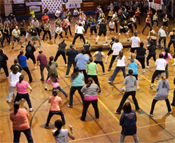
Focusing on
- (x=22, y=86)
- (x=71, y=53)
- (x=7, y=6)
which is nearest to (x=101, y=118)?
(x=22, y=86)

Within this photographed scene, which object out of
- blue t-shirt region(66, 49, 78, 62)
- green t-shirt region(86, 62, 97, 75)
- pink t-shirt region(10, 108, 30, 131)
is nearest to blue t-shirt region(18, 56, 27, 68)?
blue t-shirt region(66, 49, 78, 62)

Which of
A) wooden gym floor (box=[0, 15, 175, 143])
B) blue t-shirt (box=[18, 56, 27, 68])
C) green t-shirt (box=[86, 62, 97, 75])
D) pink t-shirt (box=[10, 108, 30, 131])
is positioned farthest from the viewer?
blue t-shirt (box=[18, 56, 27, 68])

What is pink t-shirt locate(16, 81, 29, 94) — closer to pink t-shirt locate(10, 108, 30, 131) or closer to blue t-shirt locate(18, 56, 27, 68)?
pink t-shirt locate(10, 108, 30, 131)

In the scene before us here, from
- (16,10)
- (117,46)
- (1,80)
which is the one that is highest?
(16,10)

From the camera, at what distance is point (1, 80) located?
12.1 m

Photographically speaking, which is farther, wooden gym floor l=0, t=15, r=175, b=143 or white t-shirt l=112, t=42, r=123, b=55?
white t-shirt l=112, t=42, r=123, b=55

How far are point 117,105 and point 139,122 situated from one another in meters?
1.32

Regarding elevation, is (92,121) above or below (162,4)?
below

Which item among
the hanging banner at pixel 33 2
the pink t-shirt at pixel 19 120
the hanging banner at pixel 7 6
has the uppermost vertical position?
the hanging banner at pixel 33 2

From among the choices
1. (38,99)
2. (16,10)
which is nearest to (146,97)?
(38,99)

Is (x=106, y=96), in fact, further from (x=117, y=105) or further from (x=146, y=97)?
(x=146, y=97)

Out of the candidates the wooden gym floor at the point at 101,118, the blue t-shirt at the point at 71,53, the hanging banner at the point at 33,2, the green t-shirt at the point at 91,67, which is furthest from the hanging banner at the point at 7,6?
the green t-shirt at the point at 91,67

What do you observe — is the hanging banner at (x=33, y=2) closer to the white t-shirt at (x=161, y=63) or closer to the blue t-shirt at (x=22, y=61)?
the blue t-shirt at (x=22, y=61)

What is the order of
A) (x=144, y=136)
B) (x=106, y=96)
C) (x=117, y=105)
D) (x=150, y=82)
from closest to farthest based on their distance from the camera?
(x=144, y=136) → (x=117, y=105) → (x=106, y=96) → (x=150, y=82)
